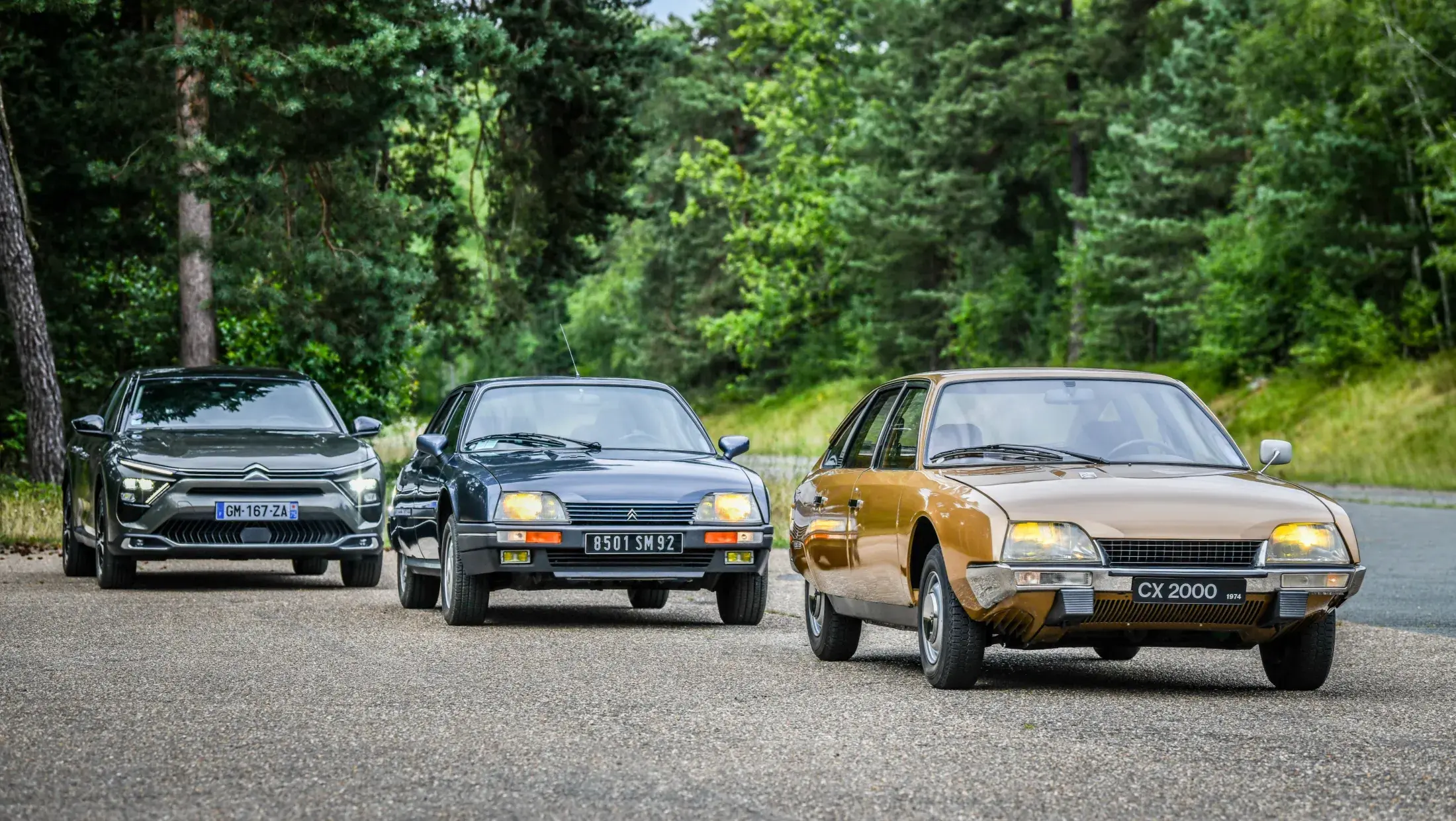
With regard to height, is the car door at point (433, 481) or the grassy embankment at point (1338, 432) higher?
the car door at point (433, 481)

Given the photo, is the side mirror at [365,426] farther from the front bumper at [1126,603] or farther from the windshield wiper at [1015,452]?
the front bumper at [1126,603]

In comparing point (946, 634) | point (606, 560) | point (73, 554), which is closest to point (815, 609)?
point (606, 560)

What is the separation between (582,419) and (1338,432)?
27496mm

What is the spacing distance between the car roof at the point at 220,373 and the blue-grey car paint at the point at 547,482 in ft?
12.6

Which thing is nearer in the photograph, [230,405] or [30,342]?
[230,405]

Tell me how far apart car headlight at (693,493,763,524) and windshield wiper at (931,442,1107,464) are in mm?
2868

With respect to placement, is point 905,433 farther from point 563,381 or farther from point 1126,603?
point 563,381

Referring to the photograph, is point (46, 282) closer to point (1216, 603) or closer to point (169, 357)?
point (169, 357)

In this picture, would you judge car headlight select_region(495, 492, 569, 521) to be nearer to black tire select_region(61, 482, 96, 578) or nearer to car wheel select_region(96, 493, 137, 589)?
car wheel select_region(96, 493, 137, 589)

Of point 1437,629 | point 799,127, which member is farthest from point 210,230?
point 799,127

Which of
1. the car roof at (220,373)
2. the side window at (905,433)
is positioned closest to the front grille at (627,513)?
the side window at (905,433)

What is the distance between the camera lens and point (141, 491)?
1568cm

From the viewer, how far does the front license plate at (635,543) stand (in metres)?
12.7

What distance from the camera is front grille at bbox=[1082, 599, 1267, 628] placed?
9203mm
